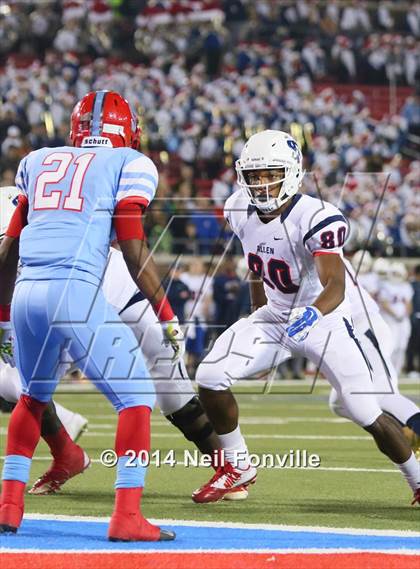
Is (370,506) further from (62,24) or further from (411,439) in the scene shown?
(62,24)

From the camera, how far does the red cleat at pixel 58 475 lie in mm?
5910

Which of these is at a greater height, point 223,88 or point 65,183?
point 223,88

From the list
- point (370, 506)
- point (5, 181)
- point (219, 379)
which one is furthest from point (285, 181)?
point (5, 181)

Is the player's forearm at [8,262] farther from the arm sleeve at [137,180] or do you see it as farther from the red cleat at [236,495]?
the red cleat at [236,495]

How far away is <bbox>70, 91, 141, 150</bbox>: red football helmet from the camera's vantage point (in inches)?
189

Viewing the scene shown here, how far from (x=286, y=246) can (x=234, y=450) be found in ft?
3.18

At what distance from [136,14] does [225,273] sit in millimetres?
10546

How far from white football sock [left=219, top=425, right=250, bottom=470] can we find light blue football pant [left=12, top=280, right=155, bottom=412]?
4.40 ft

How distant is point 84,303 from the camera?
14.5 feet

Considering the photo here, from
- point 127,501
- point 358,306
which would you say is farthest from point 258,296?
point 127,501

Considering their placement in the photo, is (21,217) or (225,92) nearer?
(21,217)

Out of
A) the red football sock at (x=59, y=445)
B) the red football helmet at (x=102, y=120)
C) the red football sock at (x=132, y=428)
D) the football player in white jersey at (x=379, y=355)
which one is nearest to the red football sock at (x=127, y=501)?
the red football sock at (x=132, y=428)

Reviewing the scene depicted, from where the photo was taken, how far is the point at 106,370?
4402 mm

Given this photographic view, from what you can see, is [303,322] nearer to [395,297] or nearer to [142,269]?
[142,269]
